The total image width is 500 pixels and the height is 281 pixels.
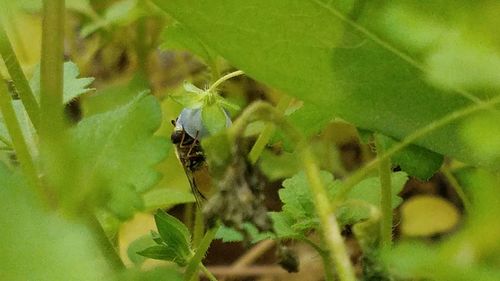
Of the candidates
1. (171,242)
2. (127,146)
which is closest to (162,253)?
(171,242)

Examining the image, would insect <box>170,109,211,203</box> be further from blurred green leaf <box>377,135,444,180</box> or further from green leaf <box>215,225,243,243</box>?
blurred green leaf <box>377,135,444,180</box>

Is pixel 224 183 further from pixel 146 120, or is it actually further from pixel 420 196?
pixel 420 196

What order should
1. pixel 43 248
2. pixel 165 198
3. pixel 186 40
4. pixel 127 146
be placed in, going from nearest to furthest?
pixel 43 248
pixel 127 146
pixel 186 40
pixel 165 198

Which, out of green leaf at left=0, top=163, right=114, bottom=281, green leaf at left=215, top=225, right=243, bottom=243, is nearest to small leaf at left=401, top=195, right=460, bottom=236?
green leaf at left=215, top=225, right=243, bottom=243

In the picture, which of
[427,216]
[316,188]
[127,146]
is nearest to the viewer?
[316,188]

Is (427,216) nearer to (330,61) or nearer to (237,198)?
(330,61)

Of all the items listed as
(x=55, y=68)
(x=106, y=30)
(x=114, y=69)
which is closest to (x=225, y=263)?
(x=106, y=30)
